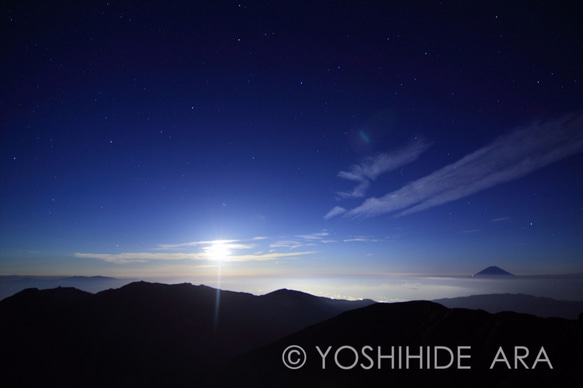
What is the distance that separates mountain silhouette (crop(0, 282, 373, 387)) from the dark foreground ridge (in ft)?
1.18

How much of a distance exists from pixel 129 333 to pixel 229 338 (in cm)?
3624

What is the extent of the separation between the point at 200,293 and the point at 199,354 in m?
36.4

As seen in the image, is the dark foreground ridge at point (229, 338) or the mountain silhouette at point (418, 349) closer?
the mountain silhouette at point (418, 349)

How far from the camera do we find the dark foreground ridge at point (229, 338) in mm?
44500

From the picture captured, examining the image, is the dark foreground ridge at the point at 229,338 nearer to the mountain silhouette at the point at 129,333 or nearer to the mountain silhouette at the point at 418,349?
the mountain silhouette at the point at 418,349

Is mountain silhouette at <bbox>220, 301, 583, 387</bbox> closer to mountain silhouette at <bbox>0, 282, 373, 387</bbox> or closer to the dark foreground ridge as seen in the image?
the dark foreground ridge

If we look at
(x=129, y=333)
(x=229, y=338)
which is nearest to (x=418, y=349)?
(x=229, y=338)

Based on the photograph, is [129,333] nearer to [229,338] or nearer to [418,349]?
[229,338]

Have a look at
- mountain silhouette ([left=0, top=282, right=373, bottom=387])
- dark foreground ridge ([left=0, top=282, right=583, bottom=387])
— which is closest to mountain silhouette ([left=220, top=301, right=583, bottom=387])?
dark foreground ridge ([left=0, top=282, right=583, bottom=387])

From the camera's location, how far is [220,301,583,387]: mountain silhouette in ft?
128

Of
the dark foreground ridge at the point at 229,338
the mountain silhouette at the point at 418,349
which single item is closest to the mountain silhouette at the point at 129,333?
the dark foreground ridge at the point at 229,338

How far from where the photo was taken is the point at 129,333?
9994 cm

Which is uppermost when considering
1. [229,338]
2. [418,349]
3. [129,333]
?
[418,349]

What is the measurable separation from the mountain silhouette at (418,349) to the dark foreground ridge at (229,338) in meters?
0.21
